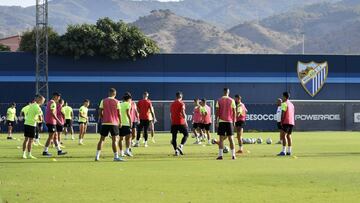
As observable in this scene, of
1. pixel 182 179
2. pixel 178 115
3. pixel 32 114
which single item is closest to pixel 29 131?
pixel 32 114

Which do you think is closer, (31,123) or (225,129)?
(225,129)

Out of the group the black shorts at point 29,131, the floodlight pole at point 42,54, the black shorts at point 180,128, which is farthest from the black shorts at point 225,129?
the floodlight pole at point 42,54

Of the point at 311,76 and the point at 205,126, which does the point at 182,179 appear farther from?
the point at 311,76

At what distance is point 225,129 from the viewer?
24172 millimetres

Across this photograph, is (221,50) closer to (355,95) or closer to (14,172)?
(355,95)

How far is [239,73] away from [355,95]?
33.5 feet

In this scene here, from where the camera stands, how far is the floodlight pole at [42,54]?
5478 cm

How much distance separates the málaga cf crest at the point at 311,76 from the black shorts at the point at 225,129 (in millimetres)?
40463

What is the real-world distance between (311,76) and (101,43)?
17.6 meters

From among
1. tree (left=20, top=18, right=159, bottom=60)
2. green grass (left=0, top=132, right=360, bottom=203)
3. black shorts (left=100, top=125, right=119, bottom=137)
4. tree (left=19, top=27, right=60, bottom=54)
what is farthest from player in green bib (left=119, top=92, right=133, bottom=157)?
tree (left=19, top=27, right=60, bottom=54)

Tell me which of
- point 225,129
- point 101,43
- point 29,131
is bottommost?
point 29,131

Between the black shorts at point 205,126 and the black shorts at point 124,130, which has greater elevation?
the black shorts at point 124,130

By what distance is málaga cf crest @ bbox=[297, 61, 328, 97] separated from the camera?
2510 inches

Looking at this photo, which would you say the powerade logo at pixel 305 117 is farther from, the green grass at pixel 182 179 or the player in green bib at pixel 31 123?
the player in green bib at pixel 31 123
